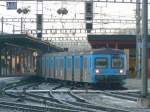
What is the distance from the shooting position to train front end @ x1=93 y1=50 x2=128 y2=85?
34562 mm

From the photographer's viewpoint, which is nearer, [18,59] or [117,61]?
[117,61]

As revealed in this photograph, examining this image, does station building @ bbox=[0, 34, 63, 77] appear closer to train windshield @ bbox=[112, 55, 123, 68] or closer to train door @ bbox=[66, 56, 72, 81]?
train door @ bbox=[66, 56, 72, 81]

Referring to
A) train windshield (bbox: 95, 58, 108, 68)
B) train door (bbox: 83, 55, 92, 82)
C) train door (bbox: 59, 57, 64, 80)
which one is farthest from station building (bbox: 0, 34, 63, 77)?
train windshield (bbox: 95, 58, 108, 68)

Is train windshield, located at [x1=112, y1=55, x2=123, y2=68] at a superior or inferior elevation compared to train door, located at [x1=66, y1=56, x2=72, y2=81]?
superior

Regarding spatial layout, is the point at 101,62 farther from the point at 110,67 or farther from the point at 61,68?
the point at 61,68

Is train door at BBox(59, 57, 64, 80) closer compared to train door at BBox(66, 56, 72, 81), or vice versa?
train door at BBox(66, 56, 72, 81)

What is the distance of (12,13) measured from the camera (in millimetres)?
71750

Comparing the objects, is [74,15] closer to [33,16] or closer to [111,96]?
[33,16]

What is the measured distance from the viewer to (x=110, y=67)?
3509 cm

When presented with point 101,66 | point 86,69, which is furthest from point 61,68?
point 101,66

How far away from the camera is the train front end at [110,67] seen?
34.6 metres

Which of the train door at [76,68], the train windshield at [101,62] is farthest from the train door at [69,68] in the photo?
the train windshield at [101,62]

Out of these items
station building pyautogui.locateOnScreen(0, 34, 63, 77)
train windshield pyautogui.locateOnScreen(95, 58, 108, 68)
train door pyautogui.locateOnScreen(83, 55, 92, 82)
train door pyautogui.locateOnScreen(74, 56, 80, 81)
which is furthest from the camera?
station building pyautogui.locateOnScreen(0, 34, 63, 77)

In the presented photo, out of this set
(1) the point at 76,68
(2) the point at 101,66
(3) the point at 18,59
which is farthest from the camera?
(3) the point at 18,59
